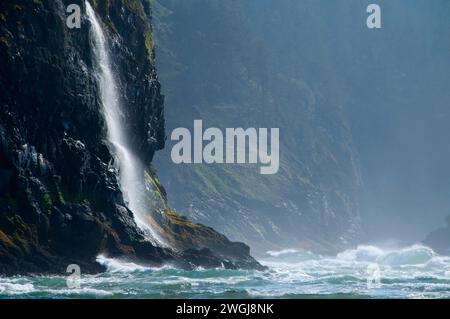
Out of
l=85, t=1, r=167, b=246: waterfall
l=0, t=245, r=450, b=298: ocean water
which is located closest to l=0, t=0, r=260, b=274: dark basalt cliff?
l=0, t=245, r=450, b=298: ocean water

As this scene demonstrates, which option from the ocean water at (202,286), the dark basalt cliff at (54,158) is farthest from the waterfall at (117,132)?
the ocean water at (202,286)

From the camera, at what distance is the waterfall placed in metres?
127

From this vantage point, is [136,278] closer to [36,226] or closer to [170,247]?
[36,226]

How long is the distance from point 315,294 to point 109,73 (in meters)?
49.5

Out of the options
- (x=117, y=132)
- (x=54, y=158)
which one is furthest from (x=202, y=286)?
(x=117, y=132)

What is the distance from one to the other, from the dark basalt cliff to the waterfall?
4.27m

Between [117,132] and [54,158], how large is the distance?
23.4m

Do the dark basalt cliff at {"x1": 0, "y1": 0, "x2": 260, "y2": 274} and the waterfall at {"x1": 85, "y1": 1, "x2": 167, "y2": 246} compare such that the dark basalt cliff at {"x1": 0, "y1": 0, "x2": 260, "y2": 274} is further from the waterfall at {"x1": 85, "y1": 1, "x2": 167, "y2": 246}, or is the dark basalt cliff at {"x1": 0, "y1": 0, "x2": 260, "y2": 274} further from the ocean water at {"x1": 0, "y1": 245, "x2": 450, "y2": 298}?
the waterfall at {"x1": 85, "y1": 1, "x2": 167, "y2": 246}

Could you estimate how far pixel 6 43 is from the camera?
107062mm

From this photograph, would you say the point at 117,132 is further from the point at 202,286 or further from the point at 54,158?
the point at 202,286
